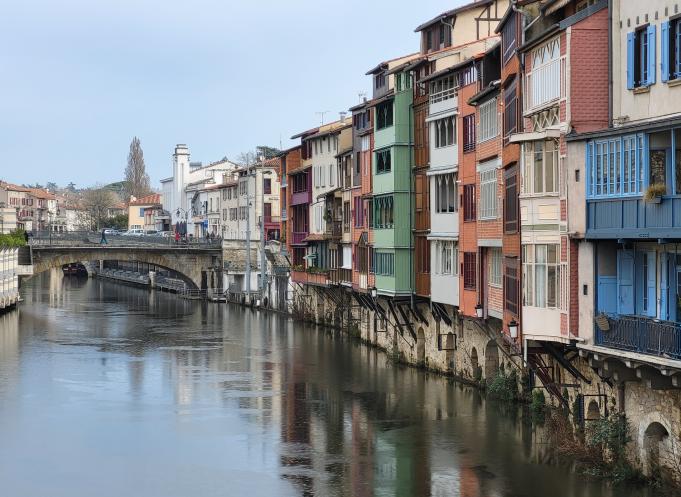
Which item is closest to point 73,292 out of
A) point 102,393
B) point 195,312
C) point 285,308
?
point 195,312

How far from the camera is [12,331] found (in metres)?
76.1

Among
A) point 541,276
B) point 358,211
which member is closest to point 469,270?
point 541,276

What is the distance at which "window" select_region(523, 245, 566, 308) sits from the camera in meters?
29.3

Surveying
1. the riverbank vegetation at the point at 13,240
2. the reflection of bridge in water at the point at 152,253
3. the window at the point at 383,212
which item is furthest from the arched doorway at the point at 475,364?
the reflection of bridge in water at the point at 152,253

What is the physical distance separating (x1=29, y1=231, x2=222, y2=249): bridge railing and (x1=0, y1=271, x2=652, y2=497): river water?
42.2 m

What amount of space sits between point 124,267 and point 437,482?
5583 inches

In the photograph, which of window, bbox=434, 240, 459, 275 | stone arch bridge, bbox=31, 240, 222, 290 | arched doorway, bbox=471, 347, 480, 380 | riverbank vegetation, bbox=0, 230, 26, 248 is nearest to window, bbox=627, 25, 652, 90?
window, bbox=434, 240, 459, 275

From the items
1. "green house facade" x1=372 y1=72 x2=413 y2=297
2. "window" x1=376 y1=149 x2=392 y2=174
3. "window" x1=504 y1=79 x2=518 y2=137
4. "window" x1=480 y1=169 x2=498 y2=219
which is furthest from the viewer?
"window" x1=376 y1=149 x2=392 y2=174

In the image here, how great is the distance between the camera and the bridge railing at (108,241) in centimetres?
11012

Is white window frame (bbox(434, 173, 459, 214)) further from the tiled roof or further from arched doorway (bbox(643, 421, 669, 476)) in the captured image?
the tiled roof

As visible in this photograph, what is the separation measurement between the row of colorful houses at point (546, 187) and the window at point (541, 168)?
6 cm

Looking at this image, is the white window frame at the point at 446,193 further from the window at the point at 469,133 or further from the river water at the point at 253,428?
the river water at the point at 253,428

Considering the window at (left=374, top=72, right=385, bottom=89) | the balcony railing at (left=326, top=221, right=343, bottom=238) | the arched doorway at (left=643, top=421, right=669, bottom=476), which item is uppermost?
the window at (left=374, top=72, right=385, bottom=89)

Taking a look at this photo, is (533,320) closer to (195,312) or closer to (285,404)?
(285,404)
